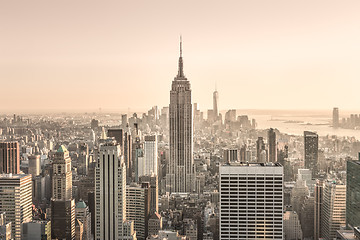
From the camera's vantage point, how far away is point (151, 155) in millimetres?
15766

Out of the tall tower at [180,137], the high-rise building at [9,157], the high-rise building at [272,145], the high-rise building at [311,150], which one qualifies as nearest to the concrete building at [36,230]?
the high-rise building at [9,157]

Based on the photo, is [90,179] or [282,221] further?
[90,179]

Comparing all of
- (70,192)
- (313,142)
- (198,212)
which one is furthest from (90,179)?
(313,142)

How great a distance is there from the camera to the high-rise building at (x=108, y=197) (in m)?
9.02

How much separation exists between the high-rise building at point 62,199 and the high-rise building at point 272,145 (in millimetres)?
4462

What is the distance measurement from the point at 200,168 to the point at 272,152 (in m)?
6.23

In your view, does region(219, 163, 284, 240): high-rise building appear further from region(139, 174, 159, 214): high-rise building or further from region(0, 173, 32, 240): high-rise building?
region(0, 173, 32, 240): high-rise building

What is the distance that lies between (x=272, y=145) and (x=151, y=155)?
6.38 m

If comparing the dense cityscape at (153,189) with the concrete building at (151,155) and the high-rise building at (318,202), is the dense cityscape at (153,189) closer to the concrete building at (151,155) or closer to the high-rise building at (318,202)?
the high-rise building at (318,202)

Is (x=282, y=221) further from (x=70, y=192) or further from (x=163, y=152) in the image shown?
(x=163, y=152)

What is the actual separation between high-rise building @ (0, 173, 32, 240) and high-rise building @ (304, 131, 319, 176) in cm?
579

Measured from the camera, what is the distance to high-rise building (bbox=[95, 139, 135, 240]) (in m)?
9.02

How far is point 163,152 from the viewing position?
60.3 ft

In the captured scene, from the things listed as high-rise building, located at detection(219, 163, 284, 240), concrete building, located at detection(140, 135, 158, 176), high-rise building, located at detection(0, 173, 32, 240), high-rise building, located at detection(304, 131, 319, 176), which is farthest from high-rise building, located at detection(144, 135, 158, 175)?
high-rise building, located at detection(219, 163, 284, 240)
